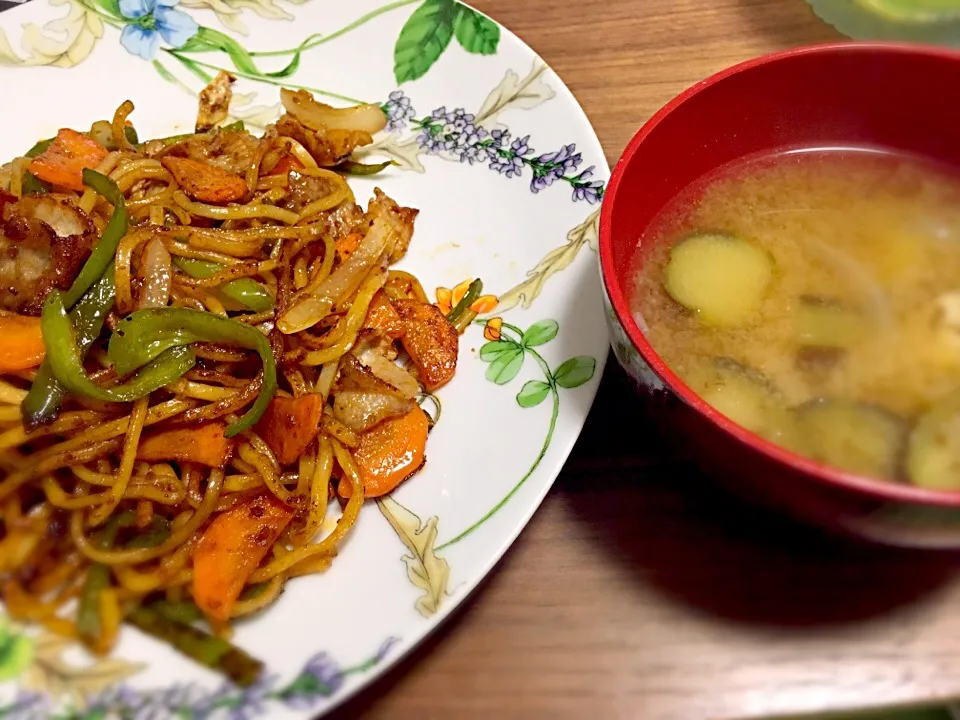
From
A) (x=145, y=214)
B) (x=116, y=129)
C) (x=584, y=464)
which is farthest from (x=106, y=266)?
(x=584, y=464)

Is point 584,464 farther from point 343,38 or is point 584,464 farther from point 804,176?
point 343,38

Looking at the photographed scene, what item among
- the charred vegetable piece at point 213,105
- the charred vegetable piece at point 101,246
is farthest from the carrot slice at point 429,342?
the charred vegetable piece at point 213,105

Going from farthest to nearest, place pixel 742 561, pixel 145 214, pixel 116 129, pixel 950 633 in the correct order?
pixel 116 129 → pixel 145 214 → pixel 742 561 → pixel 950 633

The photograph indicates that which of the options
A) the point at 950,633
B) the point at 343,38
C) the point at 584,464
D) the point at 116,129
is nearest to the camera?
the point at 950,633

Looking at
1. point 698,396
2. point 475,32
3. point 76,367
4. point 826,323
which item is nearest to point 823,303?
point 826,323

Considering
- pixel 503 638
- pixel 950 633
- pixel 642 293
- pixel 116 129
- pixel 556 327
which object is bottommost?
pixel 950 633

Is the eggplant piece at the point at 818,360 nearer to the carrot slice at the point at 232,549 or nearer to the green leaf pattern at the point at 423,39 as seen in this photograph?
the carrot slice at the point at 232,549

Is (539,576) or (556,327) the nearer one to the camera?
(539,576)
